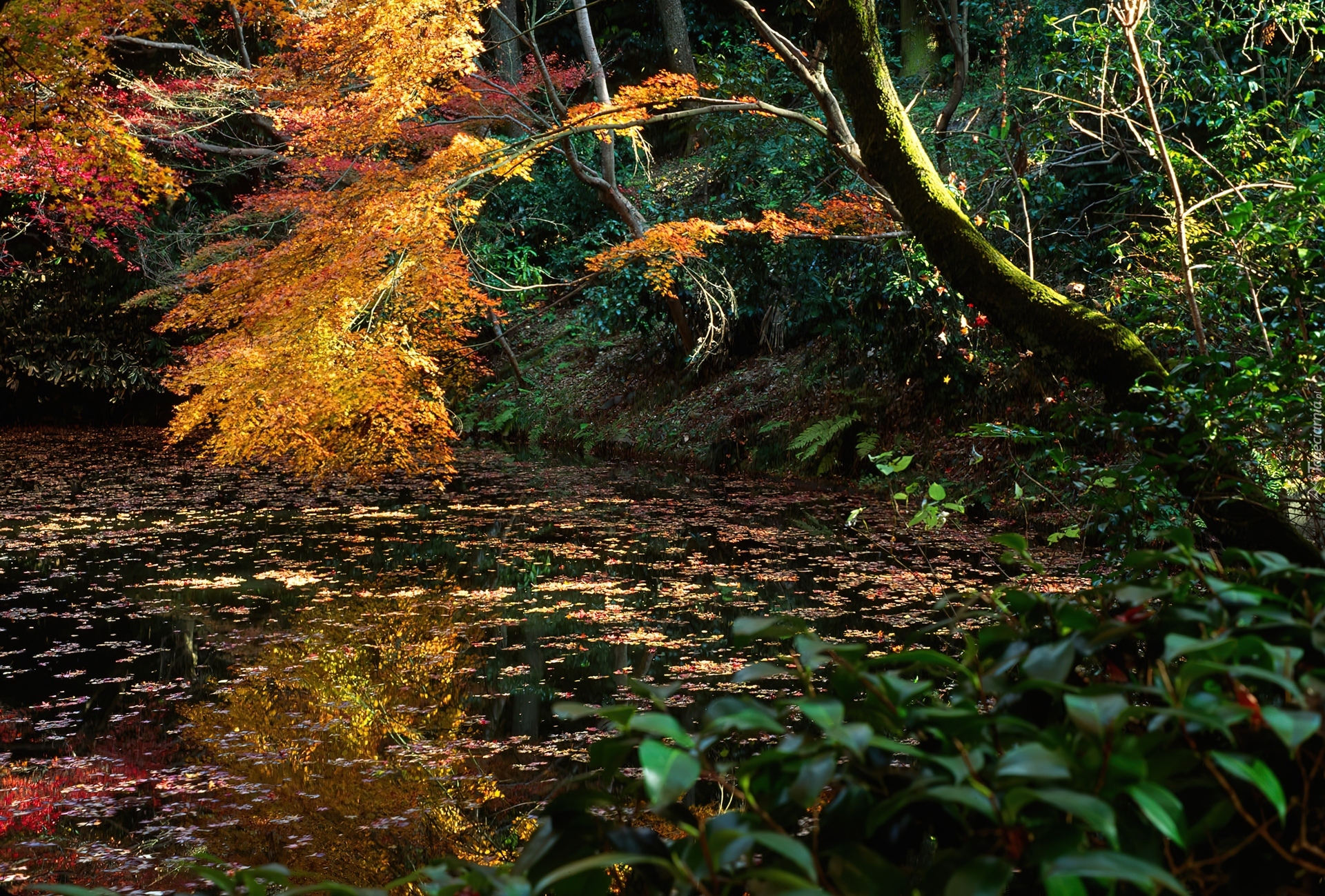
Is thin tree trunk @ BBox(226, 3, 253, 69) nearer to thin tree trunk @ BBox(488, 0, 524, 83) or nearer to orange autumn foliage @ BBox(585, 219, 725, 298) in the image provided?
thin tree trunk @ BBox(488, 0, 524, 83)

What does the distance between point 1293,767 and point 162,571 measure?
7014mm

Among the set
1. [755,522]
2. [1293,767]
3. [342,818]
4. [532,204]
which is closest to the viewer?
[1293,767]

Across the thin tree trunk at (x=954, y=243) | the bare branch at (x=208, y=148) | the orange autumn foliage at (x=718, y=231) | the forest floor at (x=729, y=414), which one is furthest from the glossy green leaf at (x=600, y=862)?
the bare branch at (x=208, y=148)

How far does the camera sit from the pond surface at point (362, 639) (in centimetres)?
321

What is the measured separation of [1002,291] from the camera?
320 cm

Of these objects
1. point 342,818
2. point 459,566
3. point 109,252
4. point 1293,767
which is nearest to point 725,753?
point 342,818

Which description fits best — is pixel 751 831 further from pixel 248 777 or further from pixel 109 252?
pixel 109 252

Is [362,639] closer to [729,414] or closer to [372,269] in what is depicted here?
[372,269]

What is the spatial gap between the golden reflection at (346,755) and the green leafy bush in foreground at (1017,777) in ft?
7.10

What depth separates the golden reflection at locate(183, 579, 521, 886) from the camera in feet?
9.95

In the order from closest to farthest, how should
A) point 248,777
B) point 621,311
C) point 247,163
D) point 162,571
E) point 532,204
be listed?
1. point 248,777
2. point 162,571
3. point 621,311
4. point 247,163
5. point 532,204

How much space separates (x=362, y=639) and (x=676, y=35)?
11.6m

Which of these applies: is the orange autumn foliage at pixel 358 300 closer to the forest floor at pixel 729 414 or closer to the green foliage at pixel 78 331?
the forest floor at pixel 729 414

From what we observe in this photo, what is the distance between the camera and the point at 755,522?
8055mm
